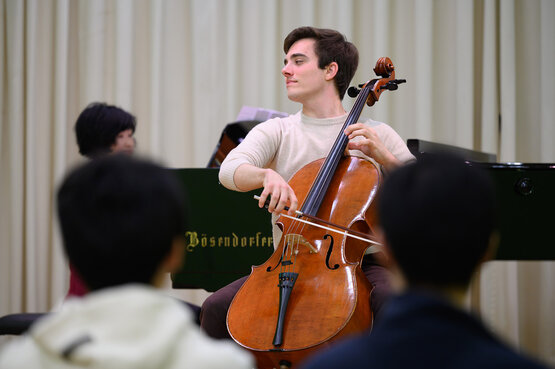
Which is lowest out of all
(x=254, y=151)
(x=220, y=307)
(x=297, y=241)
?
(x=220, y=307)

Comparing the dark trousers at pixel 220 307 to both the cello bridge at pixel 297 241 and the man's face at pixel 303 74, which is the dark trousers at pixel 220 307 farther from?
the man's face at pixel 303 74

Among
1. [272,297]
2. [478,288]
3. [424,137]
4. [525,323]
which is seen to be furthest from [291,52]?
[525,323]

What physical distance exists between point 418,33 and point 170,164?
5.76 ft

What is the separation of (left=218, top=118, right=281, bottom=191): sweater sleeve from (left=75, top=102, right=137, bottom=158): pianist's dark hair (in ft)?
2.03

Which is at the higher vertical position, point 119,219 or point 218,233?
point 119,219

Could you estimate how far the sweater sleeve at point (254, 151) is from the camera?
2.23 m

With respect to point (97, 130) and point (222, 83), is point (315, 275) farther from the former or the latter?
point (222, 83)

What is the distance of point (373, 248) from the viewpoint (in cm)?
224

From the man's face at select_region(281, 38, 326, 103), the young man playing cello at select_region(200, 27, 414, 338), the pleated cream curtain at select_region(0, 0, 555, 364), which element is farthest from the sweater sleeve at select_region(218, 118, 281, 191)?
the pleated cream curtain at select_region(0, 0, 555, 364)

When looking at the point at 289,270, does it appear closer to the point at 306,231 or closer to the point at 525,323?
the point at 306,231

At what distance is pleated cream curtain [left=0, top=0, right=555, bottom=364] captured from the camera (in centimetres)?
387

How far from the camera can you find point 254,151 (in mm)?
2312

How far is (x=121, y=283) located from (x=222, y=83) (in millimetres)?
3317

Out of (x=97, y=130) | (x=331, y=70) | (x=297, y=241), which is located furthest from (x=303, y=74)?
(x=97, y=130)
